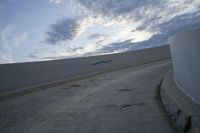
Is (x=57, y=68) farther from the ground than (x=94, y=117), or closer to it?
farther from the ground

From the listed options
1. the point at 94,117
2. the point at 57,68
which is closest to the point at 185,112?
the point at 94,117

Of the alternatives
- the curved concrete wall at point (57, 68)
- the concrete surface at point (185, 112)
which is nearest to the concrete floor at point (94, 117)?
the concrete surface at point (185, 112)

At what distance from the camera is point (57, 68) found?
55.8ft

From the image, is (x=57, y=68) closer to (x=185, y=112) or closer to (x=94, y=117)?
(x=94, y=117)

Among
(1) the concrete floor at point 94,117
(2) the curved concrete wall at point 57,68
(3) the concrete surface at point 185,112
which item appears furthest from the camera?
(2) the curved concrete wall at point 57,68

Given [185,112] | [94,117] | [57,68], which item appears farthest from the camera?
[57,68]

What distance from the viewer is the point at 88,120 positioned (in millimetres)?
5691

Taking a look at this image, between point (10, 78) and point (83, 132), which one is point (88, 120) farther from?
point (10, 78)

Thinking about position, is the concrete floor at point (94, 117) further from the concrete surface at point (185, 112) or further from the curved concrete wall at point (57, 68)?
the curved concrete wall at point (57, 68)

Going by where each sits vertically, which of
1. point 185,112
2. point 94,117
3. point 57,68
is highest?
point 57,68

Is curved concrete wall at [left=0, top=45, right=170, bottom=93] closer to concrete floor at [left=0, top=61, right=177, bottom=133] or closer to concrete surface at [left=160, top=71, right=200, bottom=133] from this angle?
concrete floor at [left=0, top=61, right=177, bottom=133]

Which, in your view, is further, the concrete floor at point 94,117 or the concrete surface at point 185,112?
the concrete floor at point 94,117

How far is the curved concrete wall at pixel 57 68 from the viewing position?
1281cm

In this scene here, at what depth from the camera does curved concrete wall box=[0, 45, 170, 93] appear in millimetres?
12809
